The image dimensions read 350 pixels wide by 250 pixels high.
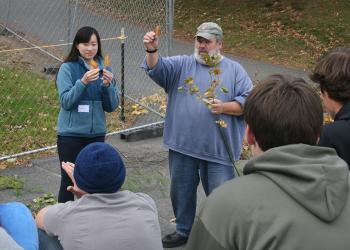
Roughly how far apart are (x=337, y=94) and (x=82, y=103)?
2.08m

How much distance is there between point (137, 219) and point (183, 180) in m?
1.77

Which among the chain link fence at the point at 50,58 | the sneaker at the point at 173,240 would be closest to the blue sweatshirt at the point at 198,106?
the sneaker at the point at 173,240

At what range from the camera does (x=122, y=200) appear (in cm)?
236

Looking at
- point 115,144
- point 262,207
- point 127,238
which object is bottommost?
point 115,144

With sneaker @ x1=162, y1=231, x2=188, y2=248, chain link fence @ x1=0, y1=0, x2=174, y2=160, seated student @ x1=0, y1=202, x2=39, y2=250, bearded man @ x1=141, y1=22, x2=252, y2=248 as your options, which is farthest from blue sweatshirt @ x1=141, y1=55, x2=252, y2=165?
chain link fence @ x1=0, y1=0, x2=174, y2=160

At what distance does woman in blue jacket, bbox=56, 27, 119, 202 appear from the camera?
4.14 meters

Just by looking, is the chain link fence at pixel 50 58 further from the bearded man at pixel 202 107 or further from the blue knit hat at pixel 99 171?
the blue knit hat at pixel 99 171

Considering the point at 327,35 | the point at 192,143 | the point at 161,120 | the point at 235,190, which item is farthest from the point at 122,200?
the point at 327,35

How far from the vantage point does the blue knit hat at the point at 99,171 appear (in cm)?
237

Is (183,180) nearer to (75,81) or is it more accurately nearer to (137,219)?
(75,81)

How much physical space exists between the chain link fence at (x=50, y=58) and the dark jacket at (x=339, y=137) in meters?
4.08

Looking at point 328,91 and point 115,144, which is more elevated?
point 328,91

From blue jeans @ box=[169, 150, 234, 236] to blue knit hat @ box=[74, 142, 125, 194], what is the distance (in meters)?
1.59

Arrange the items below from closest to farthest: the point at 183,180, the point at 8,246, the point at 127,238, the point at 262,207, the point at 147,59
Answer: the point at 262,207 < the point at 8,246 < the point at 127,238 < the point at 147,59 < the point at 183,180
